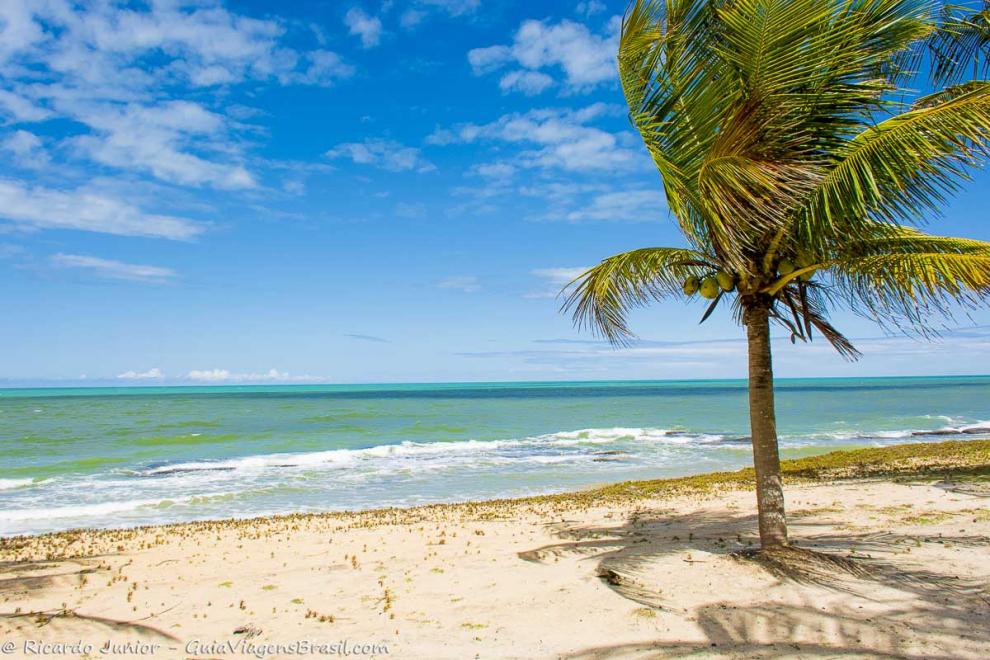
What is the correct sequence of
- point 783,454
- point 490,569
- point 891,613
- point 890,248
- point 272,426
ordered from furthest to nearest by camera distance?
point 272,426, point 783,454, point 490,569, point 890,248, point 891,613

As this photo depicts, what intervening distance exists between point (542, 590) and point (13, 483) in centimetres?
2521

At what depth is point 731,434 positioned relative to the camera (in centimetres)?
4066

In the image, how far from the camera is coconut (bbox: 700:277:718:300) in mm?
6832

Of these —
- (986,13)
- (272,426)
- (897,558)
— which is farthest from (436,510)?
(272,426)

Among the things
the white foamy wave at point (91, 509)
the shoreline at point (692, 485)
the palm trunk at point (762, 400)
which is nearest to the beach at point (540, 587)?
the palm trunk at point (762, 400)

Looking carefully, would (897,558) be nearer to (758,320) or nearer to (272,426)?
(758,320)

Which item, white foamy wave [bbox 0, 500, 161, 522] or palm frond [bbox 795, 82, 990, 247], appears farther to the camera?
white foamy wave [bbox 0, 500, 161, 522]

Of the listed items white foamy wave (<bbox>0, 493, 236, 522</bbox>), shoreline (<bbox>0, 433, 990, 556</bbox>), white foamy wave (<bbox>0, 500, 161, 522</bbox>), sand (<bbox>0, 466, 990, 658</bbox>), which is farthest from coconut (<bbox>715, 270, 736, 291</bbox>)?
white foamy wave (<bbox>0, 500, 161, 522</bbox>)

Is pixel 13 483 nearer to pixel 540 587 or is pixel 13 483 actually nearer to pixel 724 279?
pixel 540 587

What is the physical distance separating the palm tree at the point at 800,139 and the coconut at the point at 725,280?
0.02 m

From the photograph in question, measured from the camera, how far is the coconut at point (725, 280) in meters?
6.77

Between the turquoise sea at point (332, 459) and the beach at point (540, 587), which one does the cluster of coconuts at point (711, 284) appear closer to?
the beach at point (540, 587)

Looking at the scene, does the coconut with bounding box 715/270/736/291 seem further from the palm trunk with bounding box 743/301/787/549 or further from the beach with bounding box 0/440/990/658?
the beach with bounding box 0/440/990/658

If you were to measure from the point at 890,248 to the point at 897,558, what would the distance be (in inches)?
161
